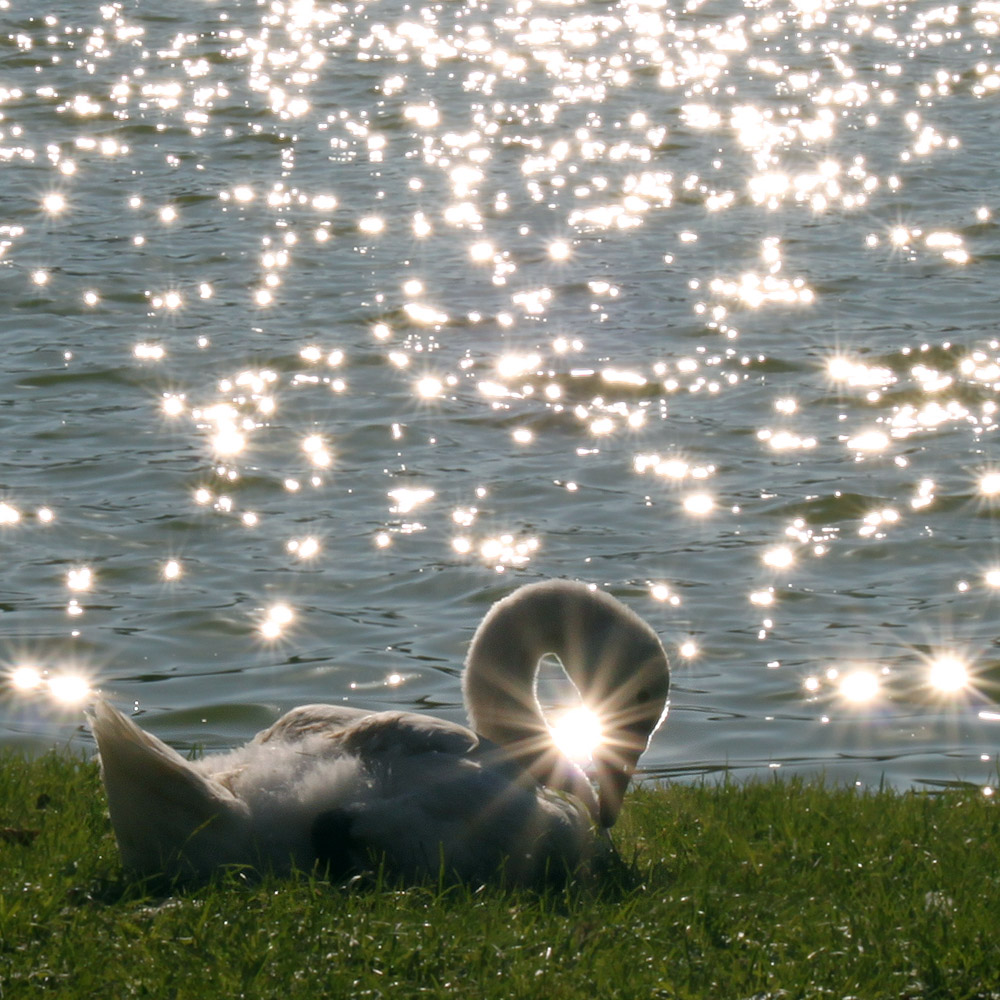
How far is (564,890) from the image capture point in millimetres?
5816

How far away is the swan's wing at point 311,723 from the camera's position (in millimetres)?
6238

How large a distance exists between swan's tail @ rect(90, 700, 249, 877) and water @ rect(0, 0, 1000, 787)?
367 cm

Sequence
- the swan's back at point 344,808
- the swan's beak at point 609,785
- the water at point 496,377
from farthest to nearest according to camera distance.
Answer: the water at point 496,377, the swan's beak at point 609,785, the swan's back at point 344,808

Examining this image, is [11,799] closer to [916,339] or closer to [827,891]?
[827,891]

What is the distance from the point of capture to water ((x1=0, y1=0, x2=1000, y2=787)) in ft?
35.0

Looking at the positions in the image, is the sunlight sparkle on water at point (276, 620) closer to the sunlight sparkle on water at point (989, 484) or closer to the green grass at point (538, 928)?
the green grass at point (538, 928)

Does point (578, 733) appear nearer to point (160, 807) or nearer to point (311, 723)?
Result: point (311, 723)

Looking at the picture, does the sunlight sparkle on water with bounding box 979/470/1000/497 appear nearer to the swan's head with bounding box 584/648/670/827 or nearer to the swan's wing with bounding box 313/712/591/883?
the swan's head with bounding box 584/648/670/827

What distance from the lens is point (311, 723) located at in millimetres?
6312

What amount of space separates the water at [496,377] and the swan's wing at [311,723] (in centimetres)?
294

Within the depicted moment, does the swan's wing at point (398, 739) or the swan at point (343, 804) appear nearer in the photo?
the swan at point (343, 804)

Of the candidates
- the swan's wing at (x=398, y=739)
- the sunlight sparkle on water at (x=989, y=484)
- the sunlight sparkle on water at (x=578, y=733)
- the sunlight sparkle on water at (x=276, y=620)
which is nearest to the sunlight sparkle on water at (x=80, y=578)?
the sunlight sparkle on water at (x=276, y=620)

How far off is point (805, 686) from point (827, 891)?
454 centimetres

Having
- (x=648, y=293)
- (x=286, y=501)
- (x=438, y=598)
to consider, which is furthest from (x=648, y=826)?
(x=648, y=293)
